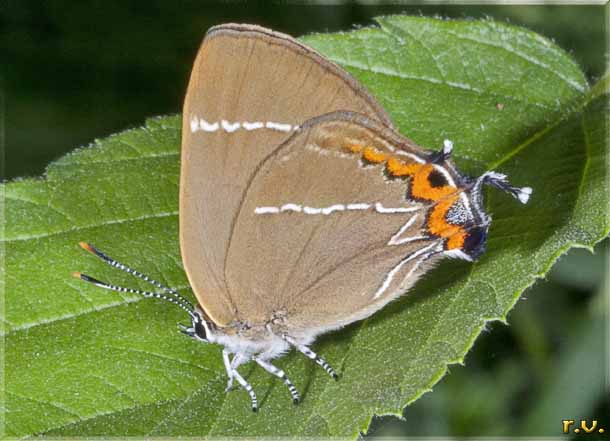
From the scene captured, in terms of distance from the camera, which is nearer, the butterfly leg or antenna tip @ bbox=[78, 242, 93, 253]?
the butterfly leg

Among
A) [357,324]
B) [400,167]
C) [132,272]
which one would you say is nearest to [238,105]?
[400,167]

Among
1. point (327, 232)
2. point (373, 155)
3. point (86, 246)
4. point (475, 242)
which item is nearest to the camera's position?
point (475, 242)

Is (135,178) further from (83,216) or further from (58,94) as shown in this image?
(58,94)

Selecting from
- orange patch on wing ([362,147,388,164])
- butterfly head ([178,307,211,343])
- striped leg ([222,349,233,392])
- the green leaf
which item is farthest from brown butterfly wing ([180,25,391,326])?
the green leaf

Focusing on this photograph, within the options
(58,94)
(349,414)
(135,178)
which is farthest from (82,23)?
(349,414)

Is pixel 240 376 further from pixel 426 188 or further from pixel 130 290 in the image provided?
pixel 426 188

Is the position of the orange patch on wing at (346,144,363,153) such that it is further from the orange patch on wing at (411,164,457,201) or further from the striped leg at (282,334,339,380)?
the striped leg at (282,334,339,380)

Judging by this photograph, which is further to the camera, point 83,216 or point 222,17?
point 222,17
